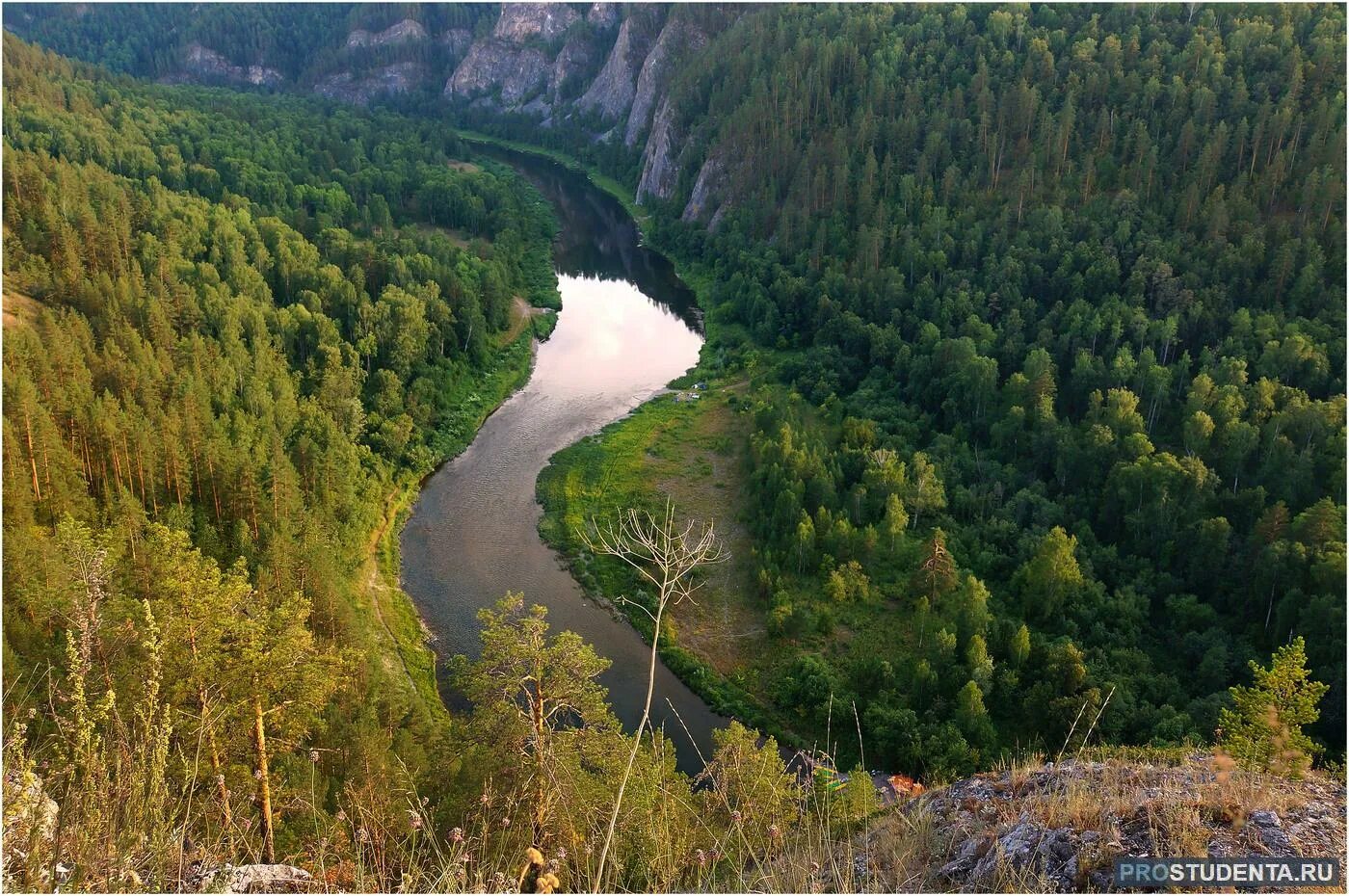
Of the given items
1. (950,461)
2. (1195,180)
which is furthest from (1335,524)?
(1195,180)

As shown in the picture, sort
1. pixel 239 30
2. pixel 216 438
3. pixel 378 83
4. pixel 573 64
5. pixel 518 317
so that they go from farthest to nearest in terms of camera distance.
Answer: pixel 239 30, pixel 378 83, pixel 573 64, pixel 518 317, pixel 216 438

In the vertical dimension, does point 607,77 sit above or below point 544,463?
above

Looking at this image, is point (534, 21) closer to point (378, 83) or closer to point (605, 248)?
point (378, 83)

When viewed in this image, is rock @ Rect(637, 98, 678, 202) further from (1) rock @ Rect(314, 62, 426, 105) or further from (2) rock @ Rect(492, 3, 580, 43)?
(1) rock @ Rect(314, 62, 426, 105)

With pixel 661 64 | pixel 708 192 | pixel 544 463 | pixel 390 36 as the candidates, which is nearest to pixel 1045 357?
pixel 544 463

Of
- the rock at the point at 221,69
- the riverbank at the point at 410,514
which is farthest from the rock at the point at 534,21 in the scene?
the riverbank at the point at 410,514

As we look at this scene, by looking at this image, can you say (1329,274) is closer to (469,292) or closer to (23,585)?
(469,292)
